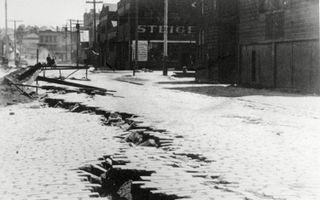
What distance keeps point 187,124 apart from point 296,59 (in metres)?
12.9

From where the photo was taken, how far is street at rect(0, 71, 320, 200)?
548cm

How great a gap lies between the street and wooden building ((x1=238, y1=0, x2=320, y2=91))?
23.5ft

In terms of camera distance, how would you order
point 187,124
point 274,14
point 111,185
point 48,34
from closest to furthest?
point 111,185
point 187,124
point 274,14
point 48,34

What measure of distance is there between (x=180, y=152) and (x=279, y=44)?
1757cm

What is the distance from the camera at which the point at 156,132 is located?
390 inches

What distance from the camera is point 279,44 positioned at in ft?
79.0

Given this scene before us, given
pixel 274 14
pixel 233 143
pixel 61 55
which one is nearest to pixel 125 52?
A: pixel 274 14

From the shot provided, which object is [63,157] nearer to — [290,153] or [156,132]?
[156,132]

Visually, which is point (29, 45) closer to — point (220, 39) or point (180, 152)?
point (220, 39)

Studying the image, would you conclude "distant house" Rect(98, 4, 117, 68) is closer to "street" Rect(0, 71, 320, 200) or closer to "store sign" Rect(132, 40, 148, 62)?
"store sign" Rect(132, 40, 148, 62)

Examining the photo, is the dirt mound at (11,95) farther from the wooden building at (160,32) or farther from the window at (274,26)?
the wooden building at (160,32)

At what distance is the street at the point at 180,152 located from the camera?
5484 mm

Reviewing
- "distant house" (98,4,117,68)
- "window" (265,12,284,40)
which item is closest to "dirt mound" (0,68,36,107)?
"window" (265,12,284,40)

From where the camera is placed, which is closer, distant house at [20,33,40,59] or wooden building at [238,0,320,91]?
wooden building at [238,0,320,91]
